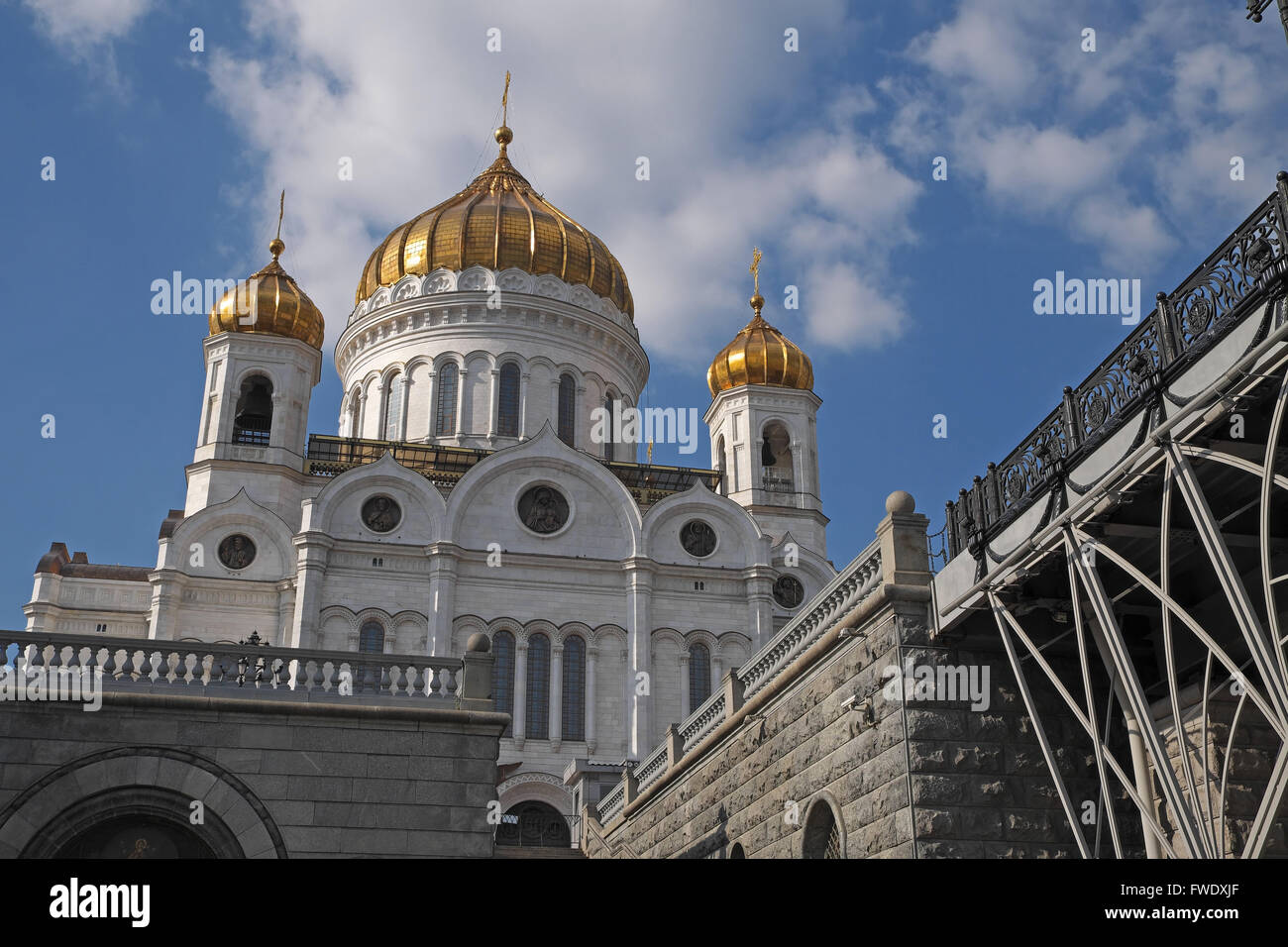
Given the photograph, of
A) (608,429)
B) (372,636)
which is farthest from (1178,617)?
(608,429)

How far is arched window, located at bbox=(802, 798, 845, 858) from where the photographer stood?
14.3m

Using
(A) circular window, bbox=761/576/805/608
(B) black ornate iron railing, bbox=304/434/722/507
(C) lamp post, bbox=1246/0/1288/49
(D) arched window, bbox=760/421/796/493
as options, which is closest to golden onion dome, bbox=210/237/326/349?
(B) black ornate iron railing, bbox=304/434/722/507

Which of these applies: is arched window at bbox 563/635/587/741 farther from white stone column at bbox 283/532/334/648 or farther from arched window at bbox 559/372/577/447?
arched window at bbox 559/372/577/447

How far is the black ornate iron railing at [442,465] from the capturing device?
116ft

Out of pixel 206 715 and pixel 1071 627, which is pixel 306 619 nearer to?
pixel 206 715

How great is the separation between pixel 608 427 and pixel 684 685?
10.9 metres

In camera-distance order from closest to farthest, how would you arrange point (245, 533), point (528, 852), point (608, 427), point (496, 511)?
point (528, 852)
point (245, 533)
point (496, 511)
point (608, 427)

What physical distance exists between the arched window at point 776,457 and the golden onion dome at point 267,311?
43.4 ft

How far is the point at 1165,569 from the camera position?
9828mm

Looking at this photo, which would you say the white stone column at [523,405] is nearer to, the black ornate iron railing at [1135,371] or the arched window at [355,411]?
the arched window at [355,411]

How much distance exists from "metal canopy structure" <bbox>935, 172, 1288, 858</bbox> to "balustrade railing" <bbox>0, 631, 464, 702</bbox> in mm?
6081

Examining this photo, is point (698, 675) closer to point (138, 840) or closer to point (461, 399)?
point (461, 399)

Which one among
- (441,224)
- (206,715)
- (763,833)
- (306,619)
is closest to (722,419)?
(441,224)
